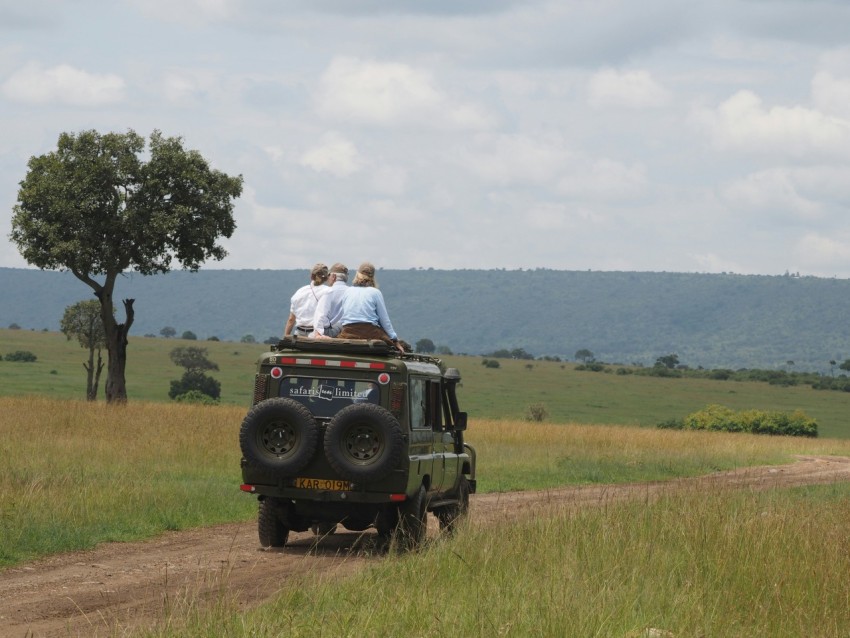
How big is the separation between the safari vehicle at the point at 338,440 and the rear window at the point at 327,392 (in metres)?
0.01

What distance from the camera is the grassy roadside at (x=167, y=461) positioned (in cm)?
1426

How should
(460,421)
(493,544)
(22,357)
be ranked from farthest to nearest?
1. (22,357)
2. (460,421)
3. (493,544)

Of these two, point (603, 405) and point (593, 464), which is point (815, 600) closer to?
point (593, 464)

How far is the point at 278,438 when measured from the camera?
41.7 ft

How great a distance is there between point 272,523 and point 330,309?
2622 mm

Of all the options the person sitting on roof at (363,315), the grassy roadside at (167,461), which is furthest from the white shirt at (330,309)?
the grassy roadside at (167,461)

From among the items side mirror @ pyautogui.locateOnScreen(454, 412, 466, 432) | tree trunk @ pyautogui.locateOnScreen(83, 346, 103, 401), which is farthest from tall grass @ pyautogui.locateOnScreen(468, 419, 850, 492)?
tree trunk @ pyautogui.locateOnScreen(83, 346, 103, 401)

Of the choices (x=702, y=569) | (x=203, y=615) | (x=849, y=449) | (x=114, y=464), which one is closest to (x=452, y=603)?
(x=203, y=615)

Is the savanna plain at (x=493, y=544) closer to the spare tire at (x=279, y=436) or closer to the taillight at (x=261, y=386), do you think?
the spare tire at (x=279, y=436)

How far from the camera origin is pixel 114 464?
19.5m

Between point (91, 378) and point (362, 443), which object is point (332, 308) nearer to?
point (362, 443)

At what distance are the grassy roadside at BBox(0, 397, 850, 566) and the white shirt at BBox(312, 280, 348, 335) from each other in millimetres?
3038

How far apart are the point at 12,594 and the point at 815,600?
21.2 ft

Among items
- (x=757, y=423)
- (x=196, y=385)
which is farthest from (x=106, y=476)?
(x=196, y=385)
